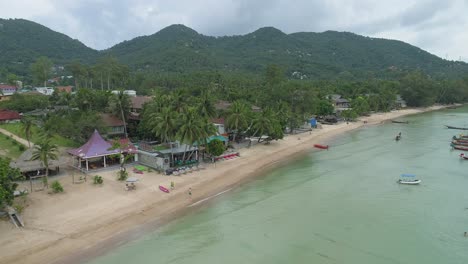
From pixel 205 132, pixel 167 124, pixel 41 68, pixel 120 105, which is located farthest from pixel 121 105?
pixel 41 68

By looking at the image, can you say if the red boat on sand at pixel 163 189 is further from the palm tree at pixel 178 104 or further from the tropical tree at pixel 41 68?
the tropical tree at pixel 41 68

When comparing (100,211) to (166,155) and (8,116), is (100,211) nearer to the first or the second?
(166,155)

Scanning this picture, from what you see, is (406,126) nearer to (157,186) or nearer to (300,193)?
(300,193)

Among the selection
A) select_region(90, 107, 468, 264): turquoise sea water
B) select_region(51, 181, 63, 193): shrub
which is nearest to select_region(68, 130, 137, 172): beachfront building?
select_region(51, 181, 63, 193): shrub

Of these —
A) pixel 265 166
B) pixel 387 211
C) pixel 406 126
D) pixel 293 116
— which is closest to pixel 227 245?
pixel 387 211

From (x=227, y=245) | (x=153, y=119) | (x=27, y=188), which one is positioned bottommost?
(x=227, y=245)
